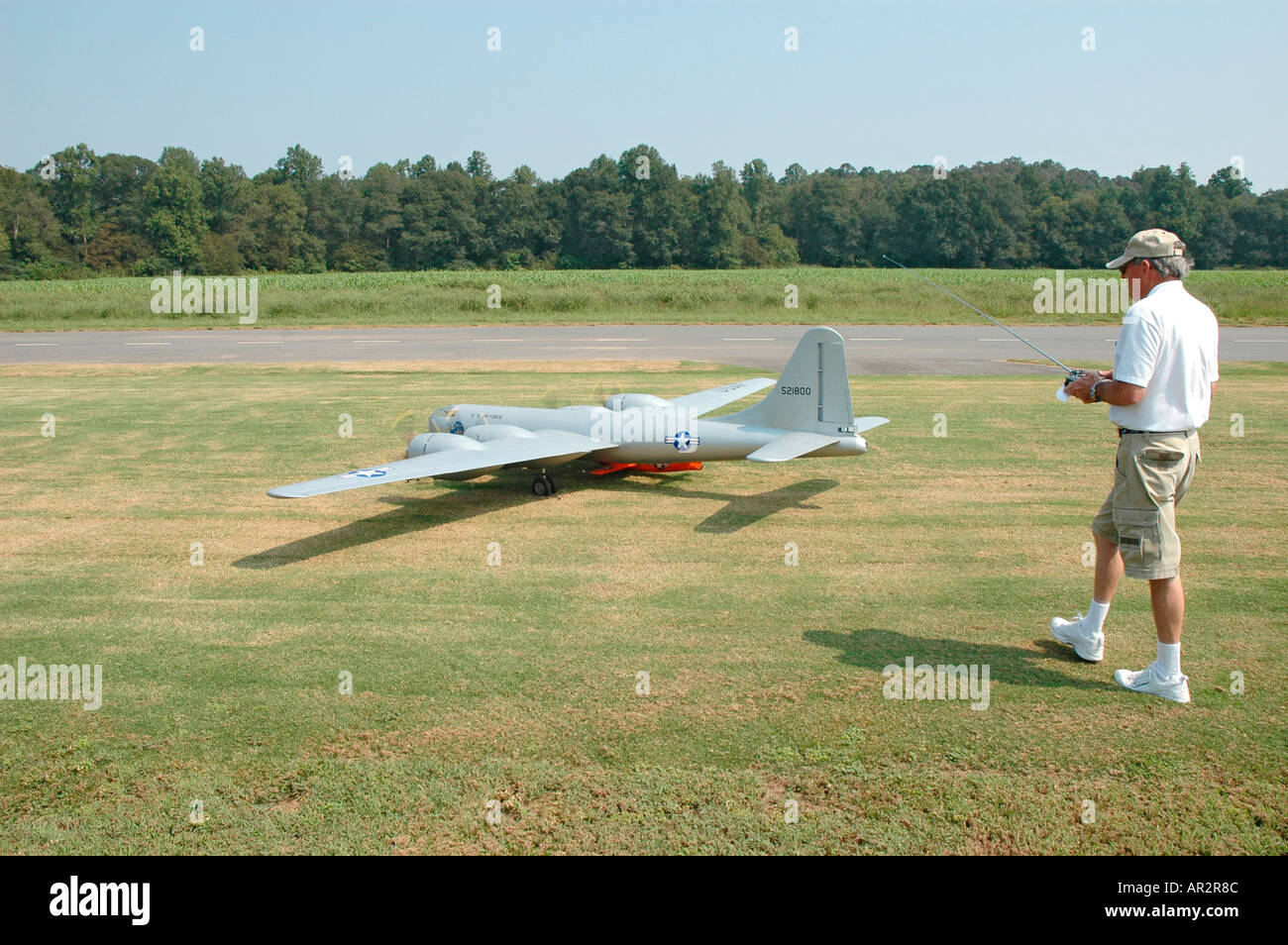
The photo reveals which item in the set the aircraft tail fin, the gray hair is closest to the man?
the gray hair

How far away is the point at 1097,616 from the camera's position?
640 cm

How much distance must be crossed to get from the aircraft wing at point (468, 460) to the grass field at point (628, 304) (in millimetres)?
30569

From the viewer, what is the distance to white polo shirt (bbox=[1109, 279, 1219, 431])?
541cm

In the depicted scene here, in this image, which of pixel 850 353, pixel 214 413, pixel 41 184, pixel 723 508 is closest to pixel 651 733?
pixel 723 508

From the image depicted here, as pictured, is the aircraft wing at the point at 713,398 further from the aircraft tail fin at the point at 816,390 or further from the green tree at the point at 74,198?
the green tree at the point at 74,198

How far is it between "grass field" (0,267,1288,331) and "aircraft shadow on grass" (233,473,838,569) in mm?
30042

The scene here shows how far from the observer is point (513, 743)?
5629mm

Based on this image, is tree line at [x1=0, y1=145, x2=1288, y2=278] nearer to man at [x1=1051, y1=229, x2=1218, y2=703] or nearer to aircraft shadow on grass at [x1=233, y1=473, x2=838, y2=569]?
aircraft shadow on grass at [x1=233, y1=473, x2=838, y2=569]

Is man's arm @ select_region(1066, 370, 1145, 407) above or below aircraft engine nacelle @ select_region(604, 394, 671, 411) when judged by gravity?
above

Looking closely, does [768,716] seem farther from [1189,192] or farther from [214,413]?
[1189,192]

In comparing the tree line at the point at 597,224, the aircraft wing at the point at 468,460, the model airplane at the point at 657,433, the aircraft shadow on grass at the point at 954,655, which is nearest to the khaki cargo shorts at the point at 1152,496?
the aircraft shadow on grass at the point at 954,655

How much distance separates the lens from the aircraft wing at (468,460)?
9.80 metres

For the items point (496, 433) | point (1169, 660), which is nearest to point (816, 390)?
→ point (496, 433)

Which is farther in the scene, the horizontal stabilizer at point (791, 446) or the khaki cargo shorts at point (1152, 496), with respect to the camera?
the horizontal stabilizer at point (791, 446)
